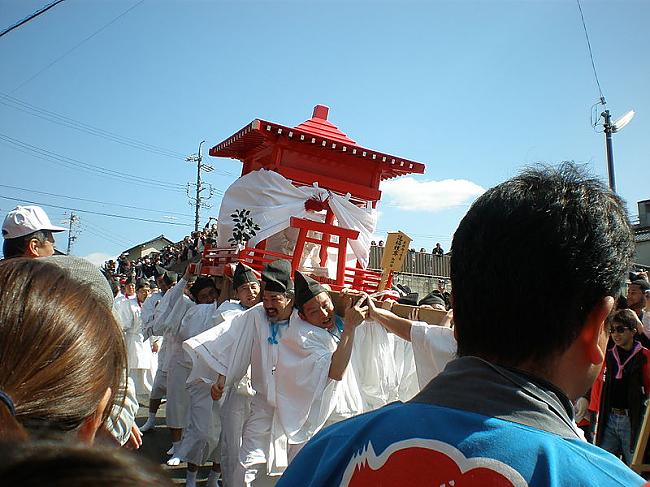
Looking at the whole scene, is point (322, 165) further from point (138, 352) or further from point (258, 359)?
point (258, 359)

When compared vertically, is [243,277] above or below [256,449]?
above

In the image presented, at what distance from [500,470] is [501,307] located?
0.30 meters

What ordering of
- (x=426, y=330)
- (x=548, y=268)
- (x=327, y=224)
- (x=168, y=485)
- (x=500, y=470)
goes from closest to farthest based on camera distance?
(x=168, y=485) → (x=500, y=470) → (x=548, y=268) → (x=426, y=330) → (x=327, y=224)

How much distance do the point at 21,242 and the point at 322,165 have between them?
18.9ft

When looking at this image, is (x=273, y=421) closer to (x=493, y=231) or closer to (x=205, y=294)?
(x=205, y=294)

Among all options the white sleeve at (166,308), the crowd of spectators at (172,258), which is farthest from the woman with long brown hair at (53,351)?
the crowd of spectators at (172,258)

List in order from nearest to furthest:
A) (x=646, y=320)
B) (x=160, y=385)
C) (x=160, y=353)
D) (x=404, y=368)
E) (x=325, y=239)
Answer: (x=404, y=368)
(x=646, y=320)
(x=160, y=385)
(x=160, y=353)
(x=325, y=239)

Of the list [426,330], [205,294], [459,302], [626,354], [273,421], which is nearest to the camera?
[459,302]

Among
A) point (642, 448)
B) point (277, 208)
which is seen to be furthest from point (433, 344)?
point (277, 208)

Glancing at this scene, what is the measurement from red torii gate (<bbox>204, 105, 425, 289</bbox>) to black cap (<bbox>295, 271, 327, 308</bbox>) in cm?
325

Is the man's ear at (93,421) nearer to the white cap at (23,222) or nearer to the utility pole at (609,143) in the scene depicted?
the white cap at (23,222)

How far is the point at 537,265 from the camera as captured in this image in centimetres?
100

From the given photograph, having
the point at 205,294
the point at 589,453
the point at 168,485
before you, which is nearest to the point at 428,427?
the point at 589,453

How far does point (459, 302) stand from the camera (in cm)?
111
